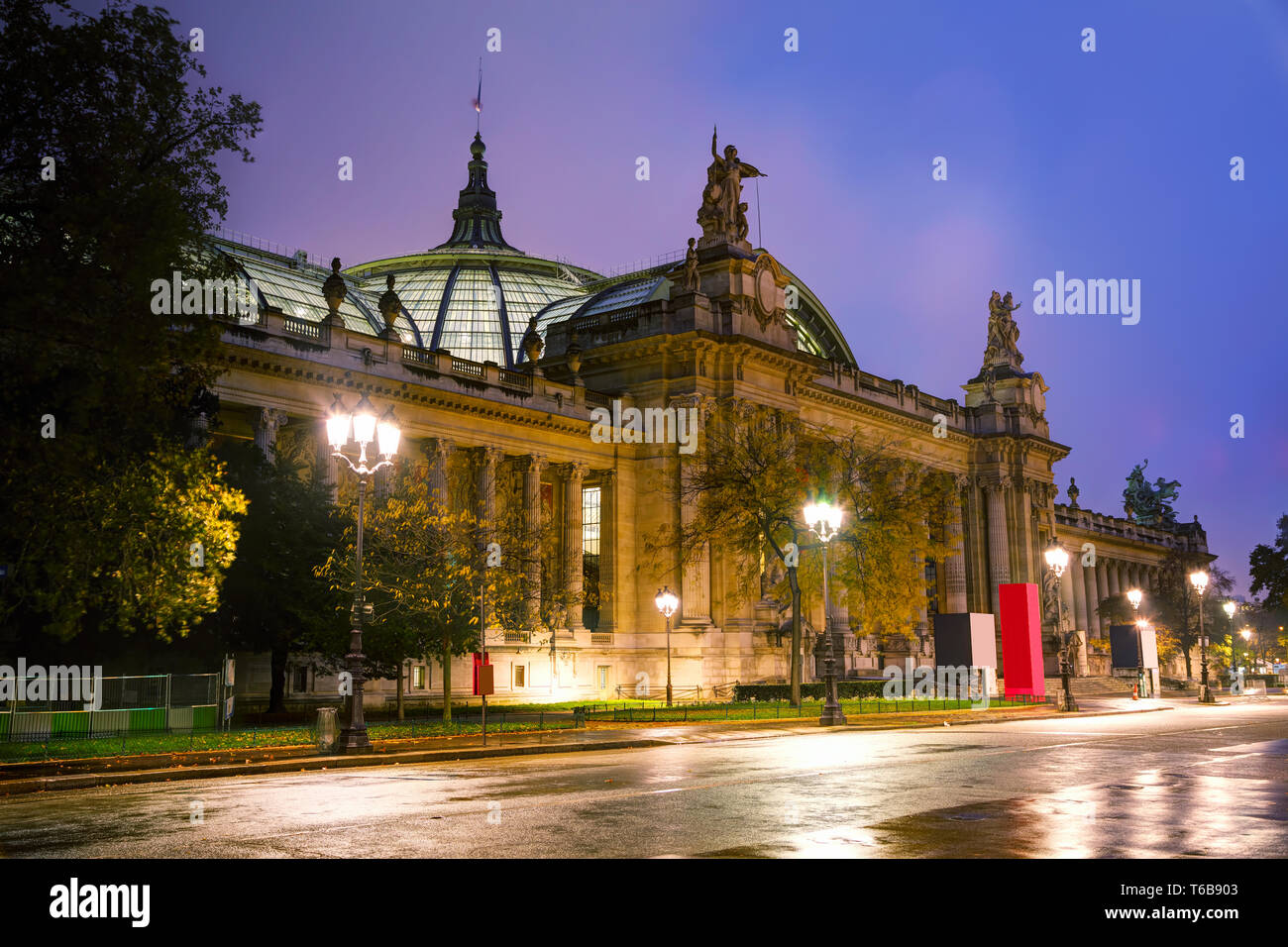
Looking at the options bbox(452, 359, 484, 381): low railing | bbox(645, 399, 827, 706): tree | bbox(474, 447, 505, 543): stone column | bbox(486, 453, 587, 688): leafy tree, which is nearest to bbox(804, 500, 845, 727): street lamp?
bbox(645, 399, 827, 706): tree

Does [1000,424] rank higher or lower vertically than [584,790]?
higher

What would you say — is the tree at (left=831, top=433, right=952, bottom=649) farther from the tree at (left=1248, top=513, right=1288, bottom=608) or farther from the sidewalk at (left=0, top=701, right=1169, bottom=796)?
the tree at (left=1248, top=513, right=1288, bottom=608)

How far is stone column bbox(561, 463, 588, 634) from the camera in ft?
193

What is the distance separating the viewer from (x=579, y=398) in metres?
61.0

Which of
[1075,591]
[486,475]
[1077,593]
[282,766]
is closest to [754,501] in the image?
[486,475]

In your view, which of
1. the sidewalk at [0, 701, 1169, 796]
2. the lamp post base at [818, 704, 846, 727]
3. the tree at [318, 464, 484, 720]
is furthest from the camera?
the lamp post base at [818, 704, 846, 727]

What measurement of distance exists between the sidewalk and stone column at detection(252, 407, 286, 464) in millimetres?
20285

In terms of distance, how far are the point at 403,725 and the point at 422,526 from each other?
657 cm

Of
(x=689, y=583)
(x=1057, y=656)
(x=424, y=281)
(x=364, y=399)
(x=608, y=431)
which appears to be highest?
(x=424, y=281)

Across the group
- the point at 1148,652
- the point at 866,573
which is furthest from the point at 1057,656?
the point at 866,573

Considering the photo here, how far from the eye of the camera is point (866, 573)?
47438mm

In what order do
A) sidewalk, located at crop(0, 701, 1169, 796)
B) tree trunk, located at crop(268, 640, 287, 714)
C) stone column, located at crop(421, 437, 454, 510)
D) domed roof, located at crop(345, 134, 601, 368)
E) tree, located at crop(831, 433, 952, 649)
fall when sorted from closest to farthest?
1. sidewalk, located at crop(0, 701, 1169, 796)
2. tree trunk, located at crop(268, 640, 287, 714)
3. tree, located at crop(831, 433, 952, 649)
4. stone column, located at crop(421, 437, 454, 510)
5. domed roof, located at crop(345, 134, 601, 368)
